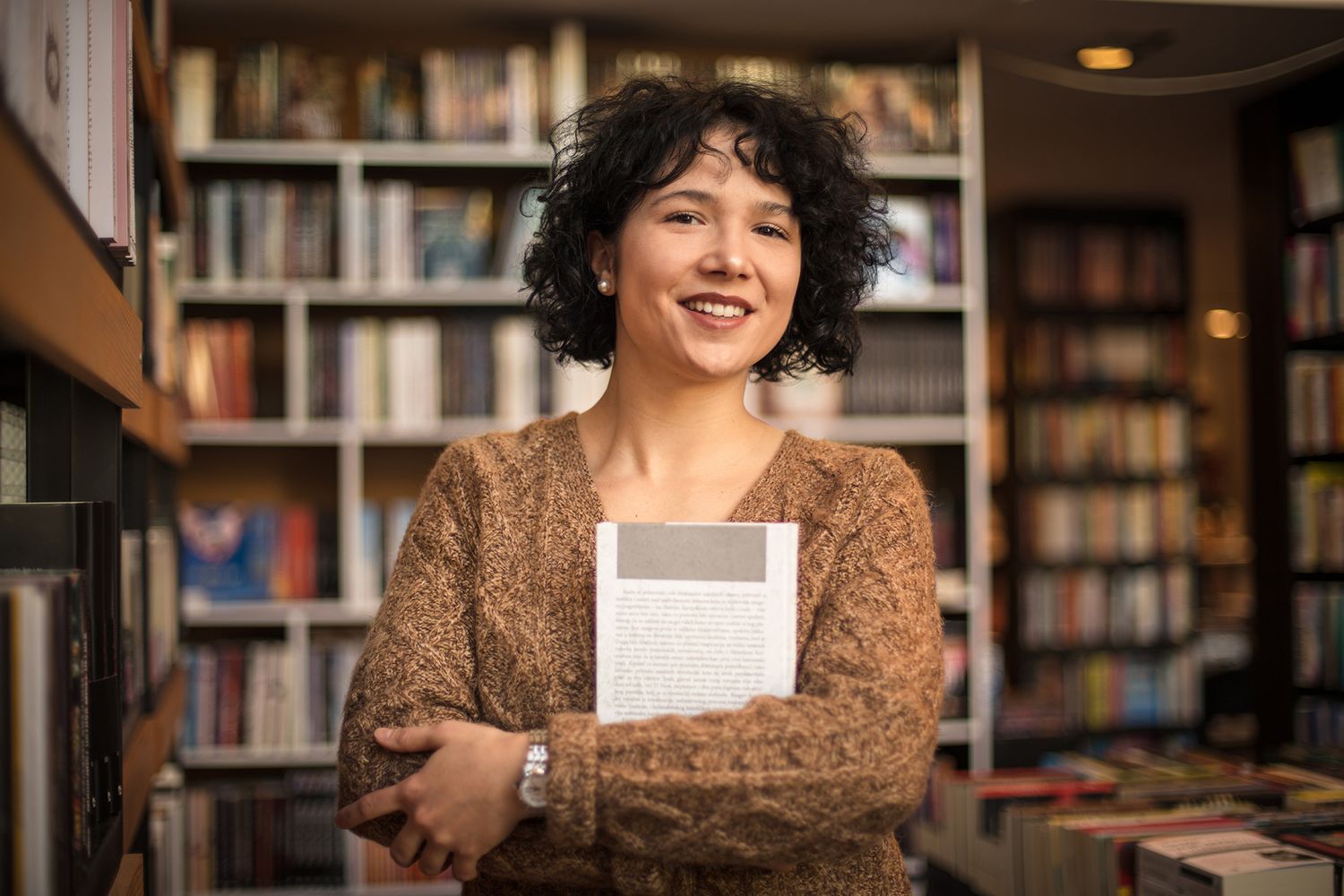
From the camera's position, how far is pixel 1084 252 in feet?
15.5

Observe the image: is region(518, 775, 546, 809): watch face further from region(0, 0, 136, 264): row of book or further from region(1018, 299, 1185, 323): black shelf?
region(1018, 299, 1185, 323): black shelf

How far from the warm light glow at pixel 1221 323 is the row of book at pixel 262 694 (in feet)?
20.3

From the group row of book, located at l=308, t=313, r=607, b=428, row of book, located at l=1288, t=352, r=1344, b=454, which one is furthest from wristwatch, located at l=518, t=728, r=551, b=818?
row of book, located at l=1288, t=352, r=1344, b=454

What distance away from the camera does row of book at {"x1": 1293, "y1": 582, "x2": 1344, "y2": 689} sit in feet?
9.72

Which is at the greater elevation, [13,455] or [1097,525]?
[13,455]

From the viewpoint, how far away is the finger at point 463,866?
1.00 metres

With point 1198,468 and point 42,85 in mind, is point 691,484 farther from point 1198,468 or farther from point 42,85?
point 1198,468

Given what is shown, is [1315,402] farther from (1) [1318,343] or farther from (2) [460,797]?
(2) [460,797]

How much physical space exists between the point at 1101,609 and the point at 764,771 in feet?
13.0

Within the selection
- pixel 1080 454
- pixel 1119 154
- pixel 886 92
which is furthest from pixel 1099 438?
pixel 886 92

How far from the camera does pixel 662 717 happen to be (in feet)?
3.18

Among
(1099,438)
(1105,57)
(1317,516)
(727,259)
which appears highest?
(1105,57)

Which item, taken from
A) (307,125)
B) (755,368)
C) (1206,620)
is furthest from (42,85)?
(1206,620)

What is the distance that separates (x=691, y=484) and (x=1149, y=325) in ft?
13.4
